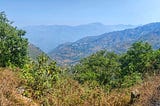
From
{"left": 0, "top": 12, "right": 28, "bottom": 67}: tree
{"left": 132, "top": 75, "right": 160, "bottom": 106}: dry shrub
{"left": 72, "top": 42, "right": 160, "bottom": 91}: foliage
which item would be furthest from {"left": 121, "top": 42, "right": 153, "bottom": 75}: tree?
{"left": 132, "top": 75, "right": 160, "bottom": 106}: dry shrub

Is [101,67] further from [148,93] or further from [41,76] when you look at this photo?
[148,93]

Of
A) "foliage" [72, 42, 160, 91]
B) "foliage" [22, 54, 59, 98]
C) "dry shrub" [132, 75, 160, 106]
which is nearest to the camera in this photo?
"dry shrub" [132, 75, 160, 106]

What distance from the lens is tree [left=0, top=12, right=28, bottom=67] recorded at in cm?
3376

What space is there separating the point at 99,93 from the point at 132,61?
162 ft

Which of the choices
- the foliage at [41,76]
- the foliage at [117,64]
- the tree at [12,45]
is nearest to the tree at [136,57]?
the foliage at [117,64]

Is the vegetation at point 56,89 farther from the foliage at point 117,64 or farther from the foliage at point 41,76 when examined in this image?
the foliage at point 117,64

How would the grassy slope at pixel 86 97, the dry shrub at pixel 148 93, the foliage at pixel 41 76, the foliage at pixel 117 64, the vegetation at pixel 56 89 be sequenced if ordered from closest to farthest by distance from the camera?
1. the dry shrub at pixel 148 93
2. the grassy slope at pixel 86 97
3. the vegetation at pixel 56 89
4. the foliage at pixel 41 76
5. the foliage at pixel 117 64

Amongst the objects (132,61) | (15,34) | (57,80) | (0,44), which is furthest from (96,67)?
(57,80)

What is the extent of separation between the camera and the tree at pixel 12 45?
3376cm

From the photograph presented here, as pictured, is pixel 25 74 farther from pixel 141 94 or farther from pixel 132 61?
pixel 132 61

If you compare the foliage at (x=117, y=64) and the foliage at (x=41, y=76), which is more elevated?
the foliage at (x=41, y=76)

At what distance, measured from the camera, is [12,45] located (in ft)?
120

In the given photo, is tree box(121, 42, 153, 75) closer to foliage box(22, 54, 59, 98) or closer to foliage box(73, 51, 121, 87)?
foliage box(73, 51, 121, 87)

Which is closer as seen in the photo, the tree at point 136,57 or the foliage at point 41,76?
the foliage at point 41,76
